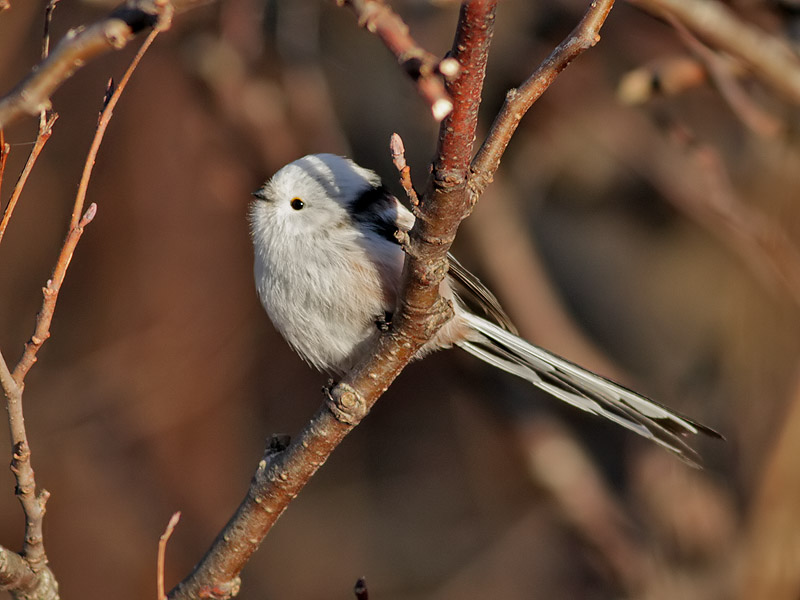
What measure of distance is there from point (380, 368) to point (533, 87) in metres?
0.55

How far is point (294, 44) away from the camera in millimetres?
3027

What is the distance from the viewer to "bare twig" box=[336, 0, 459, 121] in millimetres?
649

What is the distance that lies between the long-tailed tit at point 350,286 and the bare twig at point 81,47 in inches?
40.6

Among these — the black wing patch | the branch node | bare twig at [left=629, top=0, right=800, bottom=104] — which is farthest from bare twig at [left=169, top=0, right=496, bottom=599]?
bare twig at [left=629, top=0, right=800, bottom=104]

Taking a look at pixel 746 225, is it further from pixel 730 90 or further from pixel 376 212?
pixel 376 212

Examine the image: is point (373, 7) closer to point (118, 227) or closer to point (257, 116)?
point (257, 116)

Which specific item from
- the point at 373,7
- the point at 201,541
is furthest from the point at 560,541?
the point at 373,7

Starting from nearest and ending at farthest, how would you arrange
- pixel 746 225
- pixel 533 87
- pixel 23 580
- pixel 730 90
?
pixel 533 87 → pixel 23 580 → pixel 730 90 → pixel 746 225

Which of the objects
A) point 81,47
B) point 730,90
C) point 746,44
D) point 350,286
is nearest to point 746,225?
point 730,90

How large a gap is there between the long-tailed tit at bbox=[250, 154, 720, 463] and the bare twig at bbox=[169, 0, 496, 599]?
0.33 m

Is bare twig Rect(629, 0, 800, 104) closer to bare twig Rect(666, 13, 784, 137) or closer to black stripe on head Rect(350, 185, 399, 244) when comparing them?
bare twig Rect(666, 13, 784, 137)

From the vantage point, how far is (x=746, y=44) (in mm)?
1659

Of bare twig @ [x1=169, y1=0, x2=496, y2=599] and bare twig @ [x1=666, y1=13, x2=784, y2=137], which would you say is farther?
bare twig @ [x1=666, y1=13, x2=784, y2=137]

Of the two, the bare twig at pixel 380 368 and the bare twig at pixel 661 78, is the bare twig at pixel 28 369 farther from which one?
the bare twig at pixel 661 78
